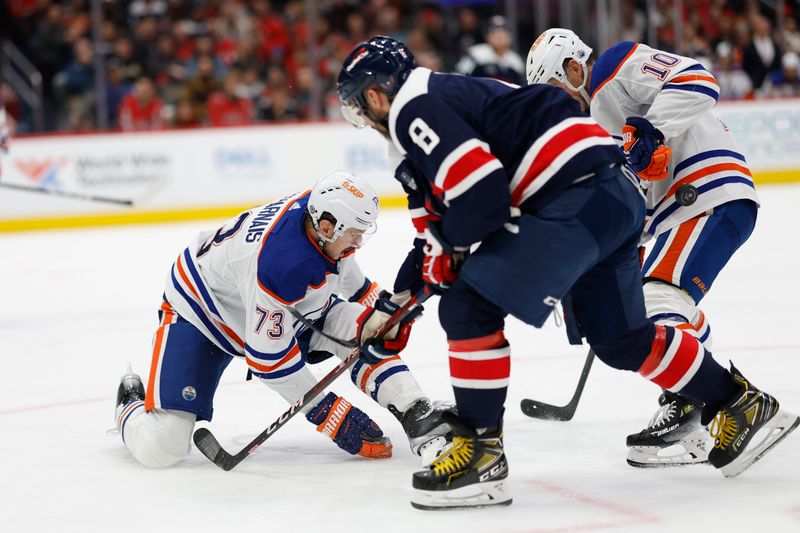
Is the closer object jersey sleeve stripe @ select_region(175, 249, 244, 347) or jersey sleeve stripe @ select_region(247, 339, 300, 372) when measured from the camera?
jersey sleeve stripe @ select_region(247, 339, 300, 372)

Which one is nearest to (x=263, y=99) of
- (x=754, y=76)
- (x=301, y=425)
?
(x=754, y=76)

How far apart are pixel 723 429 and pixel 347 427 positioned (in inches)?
37.8

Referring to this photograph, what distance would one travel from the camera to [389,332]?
9.02ft

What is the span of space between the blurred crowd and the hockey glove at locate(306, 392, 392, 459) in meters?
6.52

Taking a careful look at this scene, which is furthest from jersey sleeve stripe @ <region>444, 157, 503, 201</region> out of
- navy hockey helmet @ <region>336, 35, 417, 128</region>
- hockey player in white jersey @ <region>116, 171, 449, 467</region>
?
hockey player in white jersey @ <region>116, 171, 449, 467</region>

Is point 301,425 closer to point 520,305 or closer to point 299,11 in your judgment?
point 520,305

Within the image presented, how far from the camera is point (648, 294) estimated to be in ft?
9.79

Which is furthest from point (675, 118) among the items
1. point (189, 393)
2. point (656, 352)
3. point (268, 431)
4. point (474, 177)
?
point (189, 393)

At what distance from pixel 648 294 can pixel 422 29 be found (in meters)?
8.42

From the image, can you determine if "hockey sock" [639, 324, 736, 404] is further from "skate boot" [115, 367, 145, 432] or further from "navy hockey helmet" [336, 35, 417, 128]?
"skate boot" [115, 367, 145, 432]

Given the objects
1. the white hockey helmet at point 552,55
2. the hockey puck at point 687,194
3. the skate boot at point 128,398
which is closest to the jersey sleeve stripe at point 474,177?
the white hockey helmet at point 552,55

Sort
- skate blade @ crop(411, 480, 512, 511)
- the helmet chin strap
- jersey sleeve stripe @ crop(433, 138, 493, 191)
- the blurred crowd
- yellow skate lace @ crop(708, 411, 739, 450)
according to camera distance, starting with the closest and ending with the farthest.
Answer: jersey sleeve stripe @ crop(433, 138, 493, 191), skate blade @ crop(411, 480, 512, 511), yellow skate lace @ crop(708, 411, 739, 450), the helmet chin strap, the blurred crowd

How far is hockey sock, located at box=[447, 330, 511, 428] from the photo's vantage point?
247 centimetres

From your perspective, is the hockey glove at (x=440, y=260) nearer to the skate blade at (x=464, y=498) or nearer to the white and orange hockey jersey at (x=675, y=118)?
the skate blade at (x=464, y=498)
